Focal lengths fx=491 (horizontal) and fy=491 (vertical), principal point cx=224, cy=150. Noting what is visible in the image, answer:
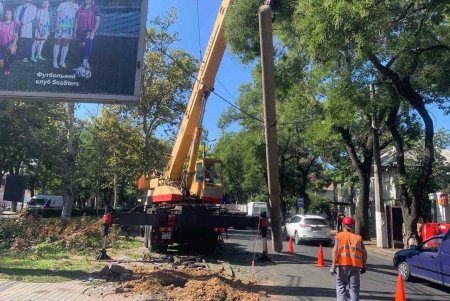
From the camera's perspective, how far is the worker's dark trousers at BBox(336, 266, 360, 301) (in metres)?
7.95

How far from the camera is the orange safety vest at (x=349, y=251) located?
26.3ft

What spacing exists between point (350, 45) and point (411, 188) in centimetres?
998

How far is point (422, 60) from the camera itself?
1817 centimetres

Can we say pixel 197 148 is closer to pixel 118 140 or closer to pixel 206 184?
pixel 206 184

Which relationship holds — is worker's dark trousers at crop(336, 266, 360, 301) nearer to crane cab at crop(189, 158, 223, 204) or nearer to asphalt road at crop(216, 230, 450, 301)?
asphalt road at crop(216, 230, 450, 301)

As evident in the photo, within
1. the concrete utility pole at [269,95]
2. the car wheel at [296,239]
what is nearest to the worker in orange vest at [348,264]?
the concrete utility pole at [269,95]

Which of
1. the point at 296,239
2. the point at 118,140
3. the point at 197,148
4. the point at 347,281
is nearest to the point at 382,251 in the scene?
the point at 296,239

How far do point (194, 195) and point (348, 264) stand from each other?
8.70 metres

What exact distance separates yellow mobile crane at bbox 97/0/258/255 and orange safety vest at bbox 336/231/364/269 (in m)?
7.41

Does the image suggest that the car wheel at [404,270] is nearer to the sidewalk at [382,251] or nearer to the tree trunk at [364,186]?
the sidewalk at [382,251]

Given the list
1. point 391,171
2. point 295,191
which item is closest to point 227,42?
point 391,171

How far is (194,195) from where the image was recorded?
53.0ft

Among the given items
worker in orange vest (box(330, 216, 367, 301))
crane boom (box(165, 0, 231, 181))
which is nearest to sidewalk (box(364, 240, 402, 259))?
crane boom (box(165, 0, 231, 181))

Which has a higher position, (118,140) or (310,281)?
(118,140)
